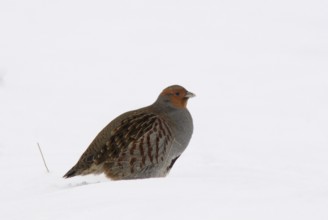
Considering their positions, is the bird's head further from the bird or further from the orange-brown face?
the bird

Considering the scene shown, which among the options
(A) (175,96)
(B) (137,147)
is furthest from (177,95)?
(B) (137,147)

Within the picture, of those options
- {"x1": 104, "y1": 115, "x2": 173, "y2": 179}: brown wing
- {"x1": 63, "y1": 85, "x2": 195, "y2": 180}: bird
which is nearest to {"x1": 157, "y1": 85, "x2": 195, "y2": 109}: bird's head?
{"x1": 63, "y1": 85, "x2": 195, "y2": 180}: bird

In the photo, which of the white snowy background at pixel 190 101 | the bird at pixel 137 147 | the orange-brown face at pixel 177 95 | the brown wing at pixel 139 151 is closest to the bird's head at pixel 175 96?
the orange-brown face at pixel 177 95

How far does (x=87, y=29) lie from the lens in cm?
1133

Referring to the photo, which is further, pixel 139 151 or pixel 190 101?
pixel 190 101

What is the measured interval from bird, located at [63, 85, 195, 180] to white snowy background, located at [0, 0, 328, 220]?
0.16 m

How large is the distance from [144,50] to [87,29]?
1507 millimetres

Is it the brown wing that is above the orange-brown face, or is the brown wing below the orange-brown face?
below

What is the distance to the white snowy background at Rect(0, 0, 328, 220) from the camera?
293 centimetres

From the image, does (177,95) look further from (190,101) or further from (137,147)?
(190,101)

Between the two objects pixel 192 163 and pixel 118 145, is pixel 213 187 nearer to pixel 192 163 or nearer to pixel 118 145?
pixel 118 145

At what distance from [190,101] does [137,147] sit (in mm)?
3768

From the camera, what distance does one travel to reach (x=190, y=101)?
8664mm

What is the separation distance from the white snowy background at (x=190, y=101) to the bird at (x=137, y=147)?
0.51 feet
